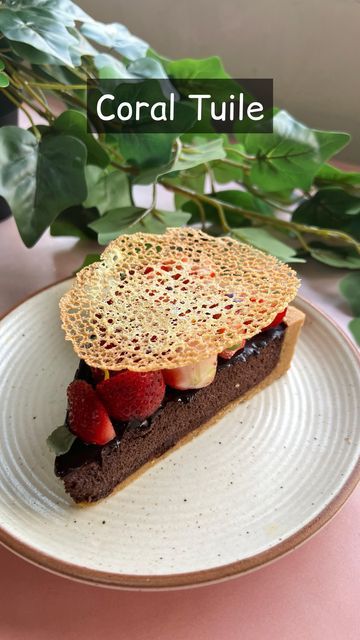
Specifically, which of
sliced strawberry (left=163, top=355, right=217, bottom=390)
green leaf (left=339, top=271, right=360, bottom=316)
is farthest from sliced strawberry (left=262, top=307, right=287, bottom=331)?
green leaf (left=339, top=271, right=360, bottom=316)

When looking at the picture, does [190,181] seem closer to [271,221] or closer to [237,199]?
[237,199]

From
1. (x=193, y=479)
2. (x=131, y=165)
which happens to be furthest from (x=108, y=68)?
(x=193, y=479)

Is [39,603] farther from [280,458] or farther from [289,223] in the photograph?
[289,223]

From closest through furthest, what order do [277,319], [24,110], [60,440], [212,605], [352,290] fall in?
[212,605] < [60,440] < [277,319] < [24,110] < [352,290]

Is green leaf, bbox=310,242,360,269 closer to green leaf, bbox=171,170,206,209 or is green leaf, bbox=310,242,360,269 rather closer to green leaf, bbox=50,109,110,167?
green leaf, bbox=171,170,206,209

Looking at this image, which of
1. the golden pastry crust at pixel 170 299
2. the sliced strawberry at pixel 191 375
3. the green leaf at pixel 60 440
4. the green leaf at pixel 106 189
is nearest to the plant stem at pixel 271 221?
the green leaf at pixel 106 189
